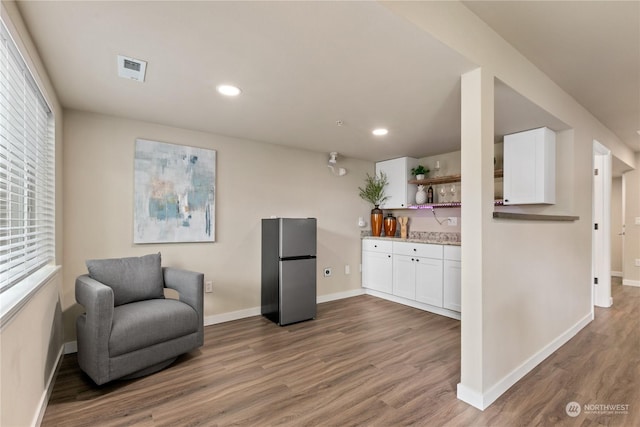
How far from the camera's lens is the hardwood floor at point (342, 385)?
1.81m

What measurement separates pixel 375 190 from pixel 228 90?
2963 mm

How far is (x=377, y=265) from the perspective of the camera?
453cm

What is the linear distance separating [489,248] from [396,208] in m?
2.73

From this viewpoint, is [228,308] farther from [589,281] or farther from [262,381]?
[589,281]

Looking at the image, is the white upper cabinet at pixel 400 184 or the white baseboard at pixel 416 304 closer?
the white baseboard at pixel 416 304

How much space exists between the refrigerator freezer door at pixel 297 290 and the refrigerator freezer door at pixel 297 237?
0.10m

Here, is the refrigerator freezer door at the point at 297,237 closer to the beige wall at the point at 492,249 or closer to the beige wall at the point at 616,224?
the beige wall at the point at 492,249

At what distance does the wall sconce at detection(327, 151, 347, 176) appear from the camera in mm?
4273

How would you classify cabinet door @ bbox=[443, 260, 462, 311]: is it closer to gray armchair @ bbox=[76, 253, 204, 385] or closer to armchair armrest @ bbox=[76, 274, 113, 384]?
gray armchair @ bbox=[76, 253, 204, 385]

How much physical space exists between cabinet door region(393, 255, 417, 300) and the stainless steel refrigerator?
1278mm

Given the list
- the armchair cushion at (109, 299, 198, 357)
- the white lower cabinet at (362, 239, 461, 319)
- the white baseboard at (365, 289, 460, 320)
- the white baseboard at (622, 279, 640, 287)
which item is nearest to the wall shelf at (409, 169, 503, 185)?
the white lower cabinet at (362, 239, 461, 319)

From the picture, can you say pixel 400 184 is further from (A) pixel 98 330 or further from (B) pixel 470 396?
(A) pixel 98 330

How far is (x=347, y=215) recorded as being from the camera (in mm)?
4629

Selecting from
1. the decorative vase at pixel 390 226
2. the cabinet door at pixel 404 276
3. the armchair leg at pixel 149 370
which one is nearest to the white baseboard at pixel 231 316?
the armchair leg at pixel 149 370
